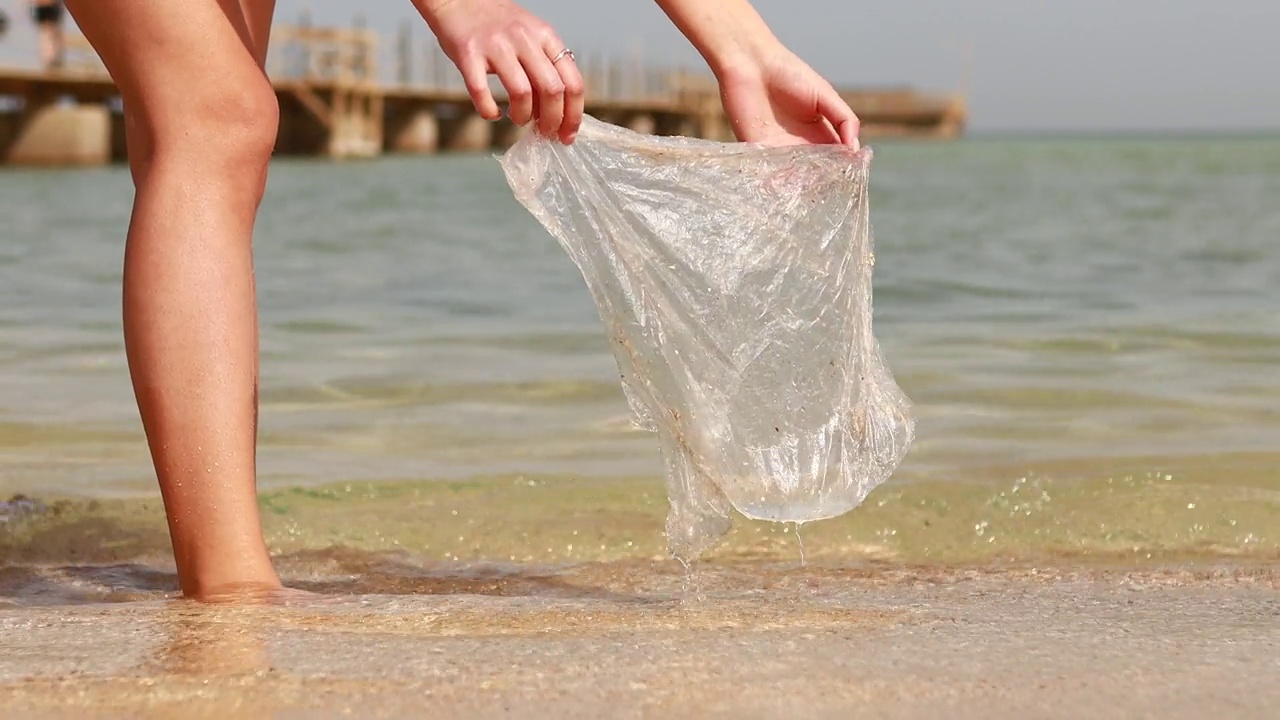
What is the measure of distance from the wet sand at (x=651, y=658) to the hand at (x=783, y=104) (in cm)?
56

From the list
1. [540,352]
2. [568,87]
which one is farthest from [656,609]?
[540,352]

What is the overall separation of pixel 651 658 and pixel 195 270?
737 millimetres

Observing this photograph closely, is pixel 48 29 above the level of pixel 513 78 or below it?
above

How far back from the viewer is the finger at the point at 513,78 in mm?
1707

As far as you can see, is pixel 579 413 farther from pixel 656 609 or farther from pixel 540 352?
pixel 656 609

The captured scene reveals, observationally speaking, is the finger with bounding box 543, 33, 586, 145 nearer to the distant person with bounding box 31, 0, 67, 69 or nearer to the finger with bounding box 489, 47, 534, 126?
the finger with bounding box 489, 47, 534, 126

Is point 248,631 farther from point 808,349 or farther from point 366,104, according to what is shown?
point 366,104

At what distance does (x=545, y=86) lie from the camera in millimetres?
1730

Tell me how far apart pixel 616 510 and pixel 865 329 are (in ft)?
2.51

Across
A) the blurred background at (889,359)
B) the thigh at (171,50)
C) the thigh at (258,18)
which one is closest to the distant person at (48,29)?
the blurred background at (889,359)

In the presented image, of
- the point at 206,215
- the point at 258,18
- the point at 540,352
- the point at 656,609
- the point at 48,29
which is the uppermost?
the point at 48,29

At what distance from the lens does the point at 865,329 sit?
2.04 meters

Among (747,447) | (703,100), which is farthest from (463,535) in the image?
(703,100)

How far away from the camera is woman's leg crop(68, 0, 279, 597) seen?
179 cm
